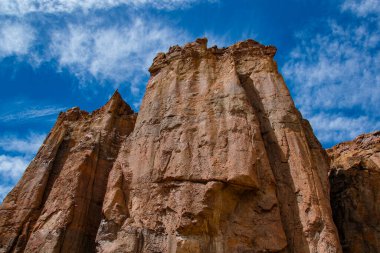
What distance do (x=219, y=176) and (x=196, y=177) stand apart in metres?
1.02

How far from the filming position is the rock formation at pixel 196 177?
49.5ft

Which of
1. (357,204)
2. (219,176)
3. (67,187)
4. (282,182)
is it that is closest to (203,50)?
(219,176)

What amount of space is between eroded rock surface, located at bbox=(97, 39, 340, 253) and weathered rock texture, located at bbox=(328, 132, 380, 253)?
24.0 ft

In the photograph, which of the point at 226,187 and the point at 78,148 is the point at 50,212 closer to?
the point at 78,148

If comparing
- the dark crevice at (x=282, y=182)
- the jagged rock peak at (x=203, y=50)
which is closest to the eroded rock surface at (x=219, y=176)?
the dark crevice at (x=282, y=182)

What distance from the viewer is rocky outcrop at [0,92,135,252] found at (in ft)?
63.0

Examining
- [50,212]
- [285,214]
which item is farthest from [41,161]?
[285,214]

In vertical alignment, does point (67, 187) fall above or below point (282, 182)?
above

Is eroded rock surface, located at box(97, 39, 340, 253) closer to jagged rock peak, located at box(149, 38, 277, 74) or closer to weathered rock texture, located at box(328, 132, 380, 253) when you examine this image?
jagged rock peak, located at box(149, 38, 277, 74)

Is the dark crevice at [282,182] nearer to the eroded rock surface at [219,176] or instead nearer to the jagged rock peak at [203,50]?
the eroded rock surface at [219,176]

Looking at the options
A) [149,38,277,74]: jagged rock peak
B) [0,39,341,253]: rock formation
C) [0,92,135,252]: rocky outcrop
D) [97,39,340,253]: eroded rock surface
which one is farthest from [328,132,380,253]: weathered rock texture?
[0,92,135,252]: rocky outcrop

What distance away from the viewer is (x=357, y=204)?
24.9m

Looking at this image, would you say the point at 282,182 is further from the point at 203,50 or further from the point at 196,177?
the point at 203,50

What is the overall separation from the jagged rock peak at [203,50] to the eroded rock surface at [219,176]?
70.2 inches
